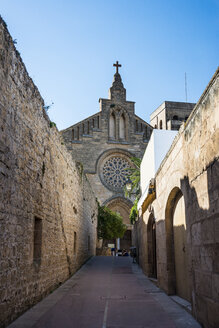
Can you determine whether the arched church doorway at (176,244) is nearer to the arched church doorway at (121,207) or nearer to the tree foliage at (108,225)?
the tree foliage at (108,225)

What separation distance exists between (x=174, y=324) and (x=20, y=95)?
4.41 m

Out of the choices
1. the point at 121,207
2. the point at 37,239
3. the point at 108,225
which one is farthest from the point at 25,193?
the point at 121,207

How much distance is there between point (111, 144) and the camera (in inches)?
1158

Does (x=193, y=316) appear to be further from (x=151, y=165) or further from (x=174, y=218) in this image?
(x=151, y=165)

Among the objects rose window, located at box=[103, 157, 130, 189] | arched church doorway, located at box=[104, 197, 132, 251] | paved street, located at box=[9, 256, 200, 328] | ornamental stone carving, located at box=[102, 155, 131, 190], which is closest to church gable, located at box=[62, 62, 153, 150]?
ornamental stone carving, located at box=[102, 155, 131, 190]

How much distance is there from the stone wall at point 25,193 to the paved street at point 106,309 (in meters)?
0.32

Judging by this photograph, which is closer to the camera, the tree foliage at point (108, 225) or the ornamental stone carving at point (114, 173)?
the tree foliage at point (108, 225)

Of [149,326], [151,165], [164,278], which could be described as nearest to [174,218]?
[164,278]

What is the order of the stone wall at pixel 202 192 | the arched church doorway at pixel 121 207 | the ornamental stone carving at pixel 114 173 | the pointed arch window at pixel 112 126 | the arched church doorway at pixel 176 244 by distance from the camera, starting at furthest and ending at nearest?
the pointed arch window at pixel 112 126 < the ornamental stone carving at pixel 114 173 < the arched church doorway at pixel 121 207 < the arched church doorway at pixel 176 244 < the stone wall at pixel 202 192

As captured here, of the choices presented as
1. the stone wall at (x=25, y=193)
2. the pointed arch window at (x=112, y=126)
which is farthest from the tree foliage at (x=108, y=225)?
the stone wall at (x=25, y=193)

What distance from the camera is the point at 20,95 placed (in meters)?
5.88

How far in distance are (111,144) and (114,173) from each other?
2.58 metres

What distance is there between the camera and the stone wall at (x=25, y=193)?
198 inches

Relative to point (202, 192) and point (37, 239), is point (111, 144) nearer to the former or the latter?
point (37, 239)
